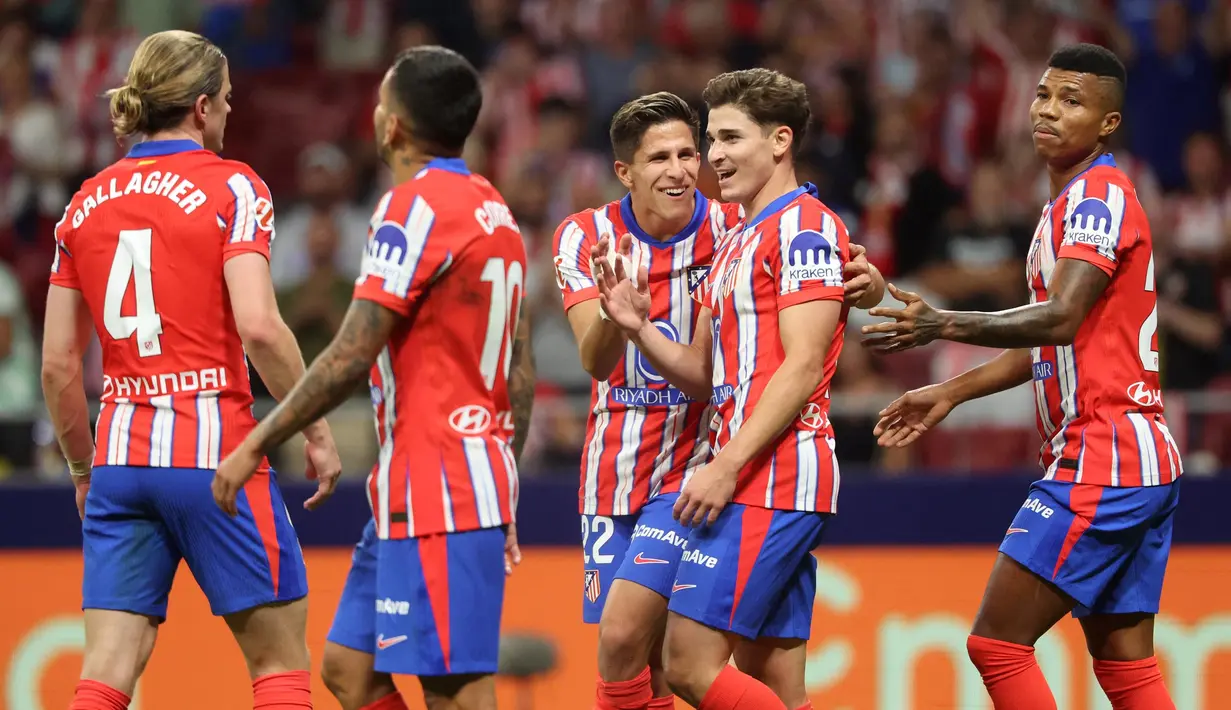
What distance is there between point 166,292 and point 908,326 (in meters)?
2.36

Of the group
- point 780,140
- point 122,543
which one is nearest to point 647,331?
point 780,140

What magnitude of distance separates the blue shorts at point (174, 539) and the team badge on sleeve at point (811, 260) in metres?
1.86

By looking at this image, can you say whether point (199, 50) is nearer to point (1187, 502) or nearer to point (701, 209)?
point (701, 209)

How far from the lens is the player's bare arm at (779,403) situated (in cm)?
475

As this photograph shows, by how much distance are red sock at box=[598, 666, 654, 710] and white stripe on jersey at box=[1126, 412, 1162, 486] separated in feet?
6.05

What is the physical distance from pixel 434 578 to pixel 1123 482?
94.6 inches

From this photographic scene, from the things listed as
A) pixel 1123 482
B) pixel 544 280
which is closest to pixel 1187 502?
pixel 1123 482

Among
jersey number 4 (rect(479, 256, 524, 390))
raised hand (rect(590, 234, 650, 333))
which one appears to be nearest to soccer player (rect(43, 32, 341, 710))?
jersey number 4 (rect(479, 256, 524, 390))

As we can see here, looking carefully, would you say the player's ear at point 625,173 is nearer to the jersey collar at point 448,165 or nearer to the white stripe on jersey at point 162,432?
the jersey collar at point 448,165

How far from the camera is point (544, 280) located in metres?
10.3

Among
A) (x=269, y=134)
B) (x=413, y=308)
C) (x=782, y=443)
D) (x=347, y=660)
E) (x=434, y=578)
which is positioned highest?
(x=269, y=134)

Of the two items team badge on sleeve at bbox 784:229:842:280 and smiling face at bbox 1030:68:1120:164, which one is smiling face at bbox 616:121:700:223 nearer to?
team badge on sleeve at bbox 784:229:842:280

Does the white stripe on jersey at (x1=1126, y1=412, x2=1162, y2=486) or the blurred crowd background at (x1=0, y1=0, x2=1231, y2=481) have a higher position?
the blurred crowd background at (x1=0, y1=0, x2=1231, y2=481)

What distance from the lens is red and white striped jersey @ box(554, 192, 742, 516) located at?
562 cm
